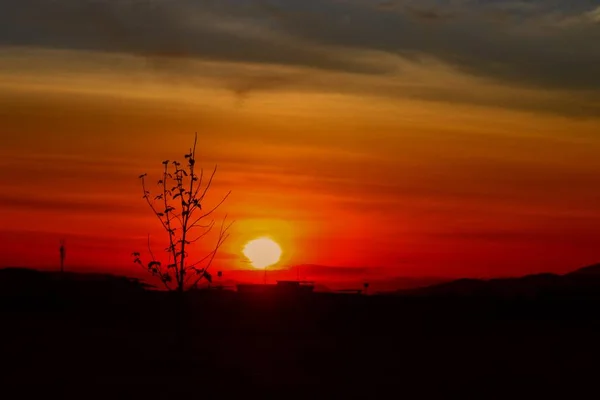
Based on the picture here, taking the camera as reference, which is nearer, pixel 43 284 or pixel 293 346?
pixel 293 346

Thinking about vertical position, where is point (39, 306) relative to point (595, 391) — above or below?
above

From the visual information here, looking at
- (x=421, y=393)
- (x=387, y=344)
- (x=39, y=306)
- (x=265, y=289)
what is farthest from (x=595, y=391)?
(x=265, y=289)

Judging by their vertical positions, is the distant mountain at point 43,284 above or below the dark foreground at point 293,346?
above

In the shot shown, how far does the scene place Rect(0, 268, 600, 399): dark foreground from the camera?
28922mm

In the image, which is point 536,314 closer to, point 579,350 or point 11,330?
point 579,350

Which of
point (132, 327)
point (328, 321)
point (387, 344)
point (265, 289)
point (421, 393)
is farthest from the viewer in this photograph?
point (265, 289)

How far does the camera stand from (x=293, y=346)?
39.9 metres

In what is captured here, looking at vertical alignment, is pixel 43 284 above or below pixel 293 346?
above

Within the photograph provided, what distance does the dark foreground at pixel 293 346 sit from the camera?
2892 cm

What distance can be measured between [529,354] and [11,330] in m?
21.5

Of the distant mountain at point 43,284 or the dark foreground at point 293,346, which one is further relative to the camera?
the distant mountain at point 43,284

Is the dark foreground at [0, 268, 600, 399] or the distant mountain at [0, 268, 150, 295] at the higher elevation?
the distant mountain at [0, 268, 150, 295]

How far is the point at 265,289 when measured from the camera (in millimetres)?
70938

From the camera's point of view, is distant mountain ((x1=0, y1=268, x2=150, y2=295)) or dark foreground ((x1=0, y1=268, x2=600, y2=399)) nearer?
dark foreground ((x1=0, y1=268, x2=600, y2=399))
